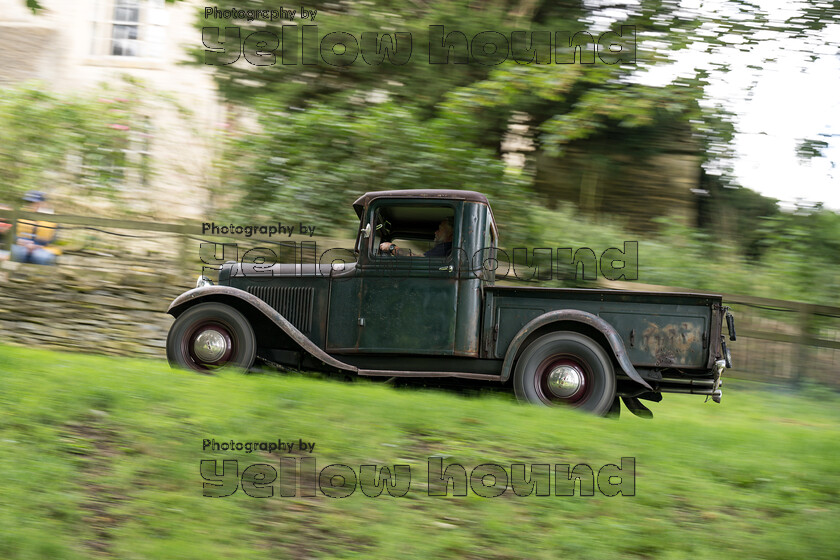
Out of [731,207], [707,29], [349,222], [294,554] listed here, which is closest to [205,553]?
[294,554]

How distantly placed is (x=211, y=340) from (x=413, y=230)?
6.60 ft

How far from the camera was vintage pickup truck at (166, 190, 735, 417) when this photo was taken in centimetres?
591

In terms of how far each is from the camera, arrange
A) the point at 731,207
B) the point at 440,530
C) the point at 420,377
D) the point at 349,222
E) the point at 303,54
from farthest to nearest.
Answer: the point at 731,207 < the point at 303,54 < the point at 349,222 < the point at 420,377 < the point at 440,530

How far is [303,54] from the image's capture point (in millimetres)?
11078

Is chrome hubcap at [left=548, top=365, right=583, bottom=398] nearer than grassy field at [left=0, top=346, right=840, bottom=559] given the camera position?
No

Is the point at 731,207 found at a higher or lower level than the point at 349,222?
higher

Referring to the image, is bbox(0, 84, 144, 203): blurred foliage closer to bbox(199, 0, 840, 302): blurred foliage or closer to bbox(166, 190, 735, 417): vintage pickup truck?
bbox(199, 0, 840, 302): blurred foliage

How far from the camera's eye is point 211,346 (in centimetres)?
632

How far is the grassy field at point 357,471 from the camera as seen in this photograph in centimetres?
362

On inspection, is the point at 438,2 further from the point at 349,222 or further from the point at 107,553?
the point at 107,553

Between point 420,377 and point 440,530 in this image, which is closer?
point 440,530

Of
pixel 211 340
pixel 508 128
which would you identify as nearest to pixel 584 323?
pixel 211 340

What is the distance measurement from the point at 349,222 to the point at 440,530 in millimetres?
6829

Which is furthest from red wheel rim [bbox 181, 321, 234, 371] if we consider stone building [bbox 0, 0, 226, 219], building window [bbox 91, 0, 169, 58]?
building window [bbox 91, 0, 169, 58]
